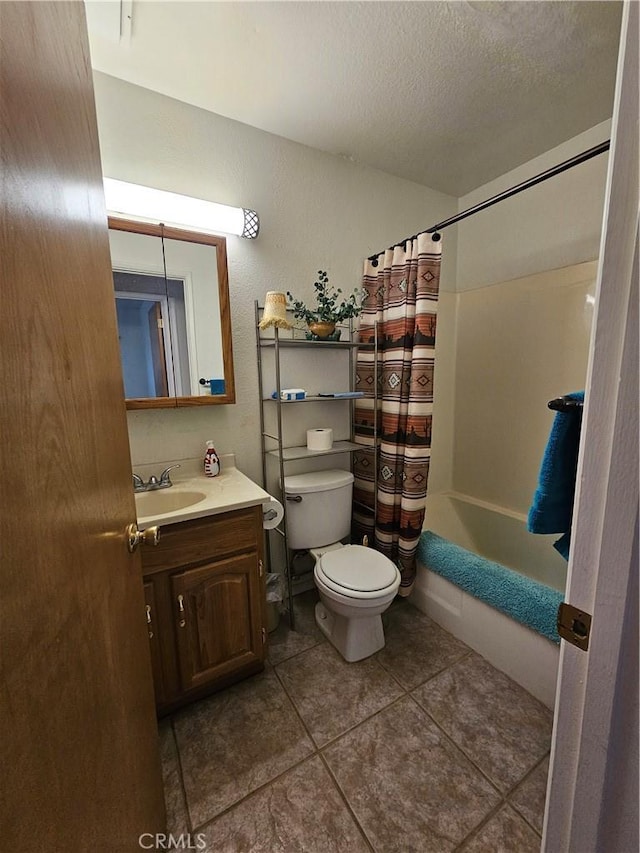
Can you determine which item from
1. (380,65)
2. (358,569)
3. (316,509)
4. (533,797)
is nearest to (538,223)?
(380,65)

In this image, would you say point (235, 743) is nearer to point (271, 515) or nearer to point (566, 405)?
point (271, 515)

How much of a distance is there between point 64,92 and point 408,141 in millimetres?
1795

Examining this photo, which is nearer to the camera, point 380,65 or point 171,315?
point 380,65

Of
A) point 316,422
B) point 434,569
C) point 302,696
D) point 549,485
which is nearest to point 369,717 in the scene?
point 302,696

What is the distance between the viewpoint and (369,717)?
4.20ft

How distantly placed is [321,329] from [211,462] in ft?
2.87

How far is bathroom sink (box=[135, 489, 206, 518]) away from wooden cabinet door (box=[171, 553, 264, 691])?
310mm

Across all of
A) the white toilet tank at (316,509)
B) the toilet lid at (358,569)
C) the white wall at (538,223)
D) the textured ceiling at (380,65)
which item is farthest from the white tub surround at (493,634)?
the textured ceiling at (380,65)

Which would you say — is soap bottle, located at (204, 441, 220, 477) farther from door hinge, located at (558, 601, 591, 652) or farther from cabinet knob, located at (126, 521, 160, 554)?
door hinge, located at (558, 601, 591, 652)

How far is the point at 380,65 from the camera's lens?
134cm

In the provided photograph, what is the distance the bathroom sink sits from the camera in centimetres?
138

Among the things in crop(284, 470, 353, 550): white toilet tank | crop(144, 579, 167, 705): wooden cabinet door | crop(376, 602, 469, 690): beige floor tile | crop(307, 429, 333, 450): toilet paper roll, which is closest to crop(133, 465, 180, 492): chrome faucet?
crop(144, 579, 167, 705): wooden cabinet door

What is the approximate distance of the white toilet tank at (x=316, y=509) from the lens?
5.64 ft

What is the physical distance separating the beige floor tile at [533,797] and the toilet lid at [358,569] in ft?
2.27
